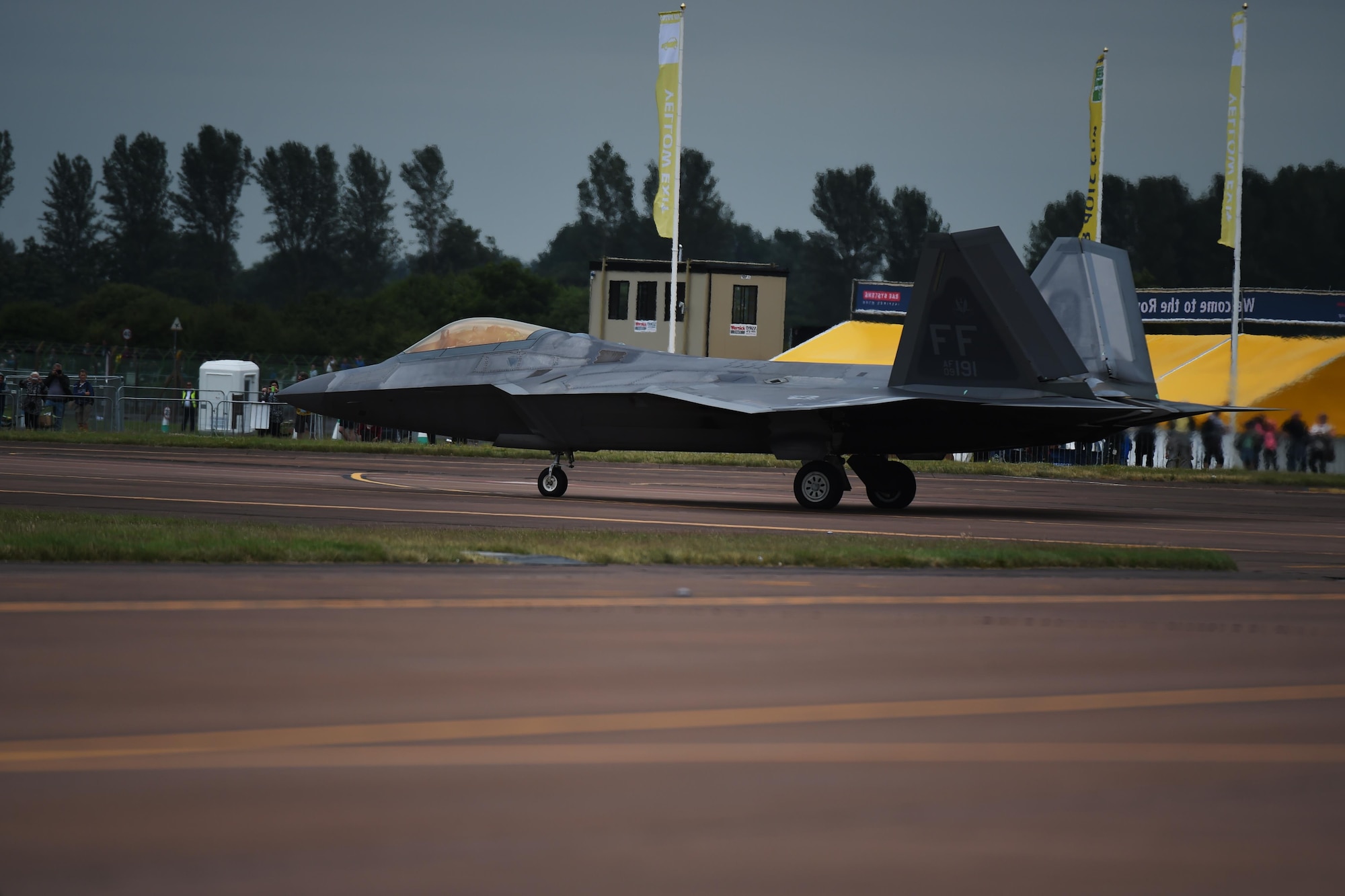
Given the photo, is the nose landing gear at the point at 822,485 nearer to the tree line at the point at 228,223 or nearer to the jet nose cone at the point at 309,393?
the jet nose cone at the point at 309,393

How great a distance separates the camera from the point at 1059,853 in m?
3.41

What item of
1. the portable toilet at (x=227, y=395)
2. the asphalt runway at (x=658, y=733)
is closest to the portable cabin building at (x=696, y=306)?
the portable toilet at (x=227, y=395)

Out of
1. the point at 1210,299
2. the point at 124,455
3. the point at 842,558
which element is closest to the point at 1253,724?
the point at 842,558

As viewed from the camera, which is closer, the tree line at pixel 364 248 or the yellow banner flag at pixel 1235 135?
the yellow banner flag at pixel 1235 135

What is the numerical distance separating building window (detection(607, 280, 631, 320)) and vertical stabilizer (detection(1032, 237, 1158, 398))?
1799 inches

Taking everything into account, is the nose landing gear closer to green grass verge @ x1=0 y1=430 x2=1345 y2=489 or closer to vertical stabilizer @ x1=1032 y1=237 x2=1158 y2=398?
vertical stabilizer @ x1=1032 y1=237 x2=1158 y2=398

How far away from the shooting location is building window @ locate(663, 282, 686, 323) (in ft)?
214

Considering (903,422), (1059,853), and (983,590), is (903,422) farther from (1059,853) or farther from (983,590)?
(1059,853)

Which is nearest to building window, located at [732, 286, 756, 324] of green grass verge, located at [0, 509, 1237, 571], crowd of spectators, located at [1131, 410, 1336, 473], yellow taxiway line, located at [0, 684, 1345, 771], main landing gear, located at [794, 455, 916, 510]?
crowd of spectators, located at [1131, 410, 1336, 473]

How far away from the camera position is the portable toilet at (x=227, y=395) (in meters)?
40.2

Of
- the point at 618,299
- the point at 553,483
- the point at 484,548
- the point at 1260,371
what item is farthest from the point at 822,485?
the point at 618,299

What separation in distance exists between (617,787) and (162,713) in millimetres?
1740

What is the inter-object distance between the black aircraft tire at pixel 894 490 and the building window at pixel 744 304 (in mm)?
48317

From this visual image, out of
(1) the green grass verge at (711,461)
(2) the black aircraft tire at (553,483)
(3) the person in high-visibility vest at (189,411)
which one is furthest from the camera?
(3) the person in high-visibility vest at (189,411)
